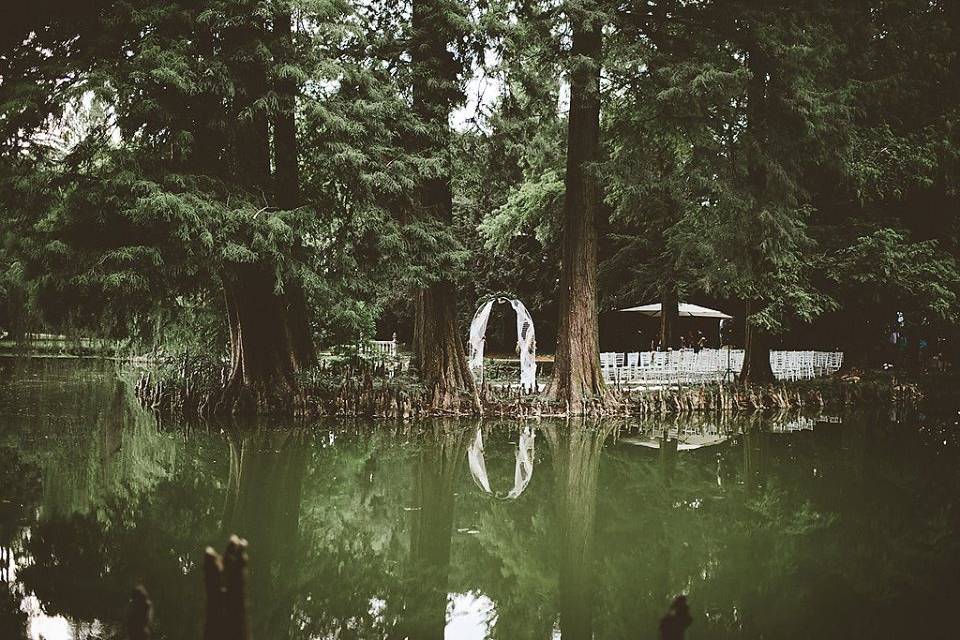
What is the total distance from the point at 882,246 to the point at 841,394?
11.1 feet

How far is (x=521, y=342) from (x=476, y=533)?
10.6 m

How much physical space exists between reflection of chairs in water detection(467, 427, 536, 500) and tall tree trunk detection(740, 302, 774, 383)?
7596 mm

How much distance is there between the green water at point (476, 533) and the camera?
5434 millimetres

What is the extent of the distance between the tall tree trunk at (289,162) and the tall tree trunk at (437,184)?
2296mm

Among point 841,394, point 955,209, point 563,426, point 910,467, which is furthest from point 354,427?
point 955,209

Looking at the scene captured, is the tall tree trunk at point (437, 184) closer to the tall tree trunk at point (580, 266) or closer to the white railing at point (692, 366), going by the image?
the tall tree trunk at point (580, 266)

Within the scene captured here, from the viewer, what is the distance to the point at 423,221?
1521cm

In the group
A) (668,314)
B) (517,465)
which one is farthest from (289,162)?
(668,314)

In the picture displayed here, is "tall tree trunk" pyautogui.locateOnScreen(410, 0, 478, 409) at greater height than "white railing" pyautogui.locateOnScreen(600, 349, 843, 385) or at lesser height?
greater

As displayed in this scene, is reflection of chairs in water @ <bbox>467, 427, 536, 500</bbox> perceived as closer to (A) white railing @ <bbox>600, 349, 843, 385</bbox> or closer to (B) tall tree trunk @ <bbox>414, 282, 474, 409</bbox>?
(B) tall tree trunk @ <bbox>414, 282, 474, 409</bbox>

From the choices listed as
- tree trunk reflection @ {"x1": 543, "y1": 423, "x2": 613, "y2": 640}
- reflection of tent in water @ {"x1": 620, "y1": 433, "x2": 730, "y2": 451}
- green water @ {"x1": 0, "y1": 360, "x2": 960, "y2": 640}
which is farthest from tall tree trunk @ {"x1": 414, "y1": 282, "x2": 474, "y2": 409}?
reflection of tent in water @ {"x1": 620, "y1": 433, "x2": 730, "y2": 451}

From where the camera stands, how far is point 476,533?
7.57 metres

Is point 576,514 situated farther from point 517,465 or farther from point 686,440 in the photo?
point 686,440

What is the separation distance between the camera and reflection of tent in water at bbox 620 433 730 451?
1262 centimetres
